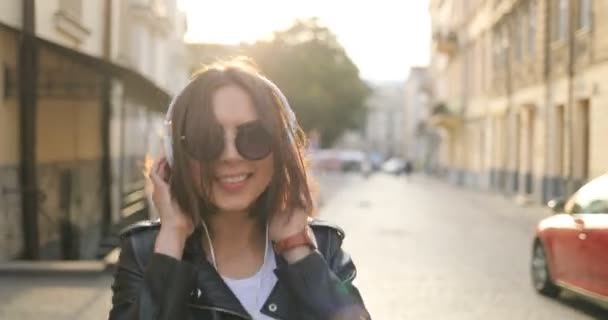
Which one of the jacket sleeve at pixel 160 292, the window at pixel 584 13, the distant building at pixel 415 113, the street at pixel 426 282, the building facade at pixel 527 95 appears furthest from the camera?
the distant building at pixel 415 113

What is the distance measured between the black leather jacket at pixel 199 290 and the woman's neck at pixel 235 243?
0.05 metres

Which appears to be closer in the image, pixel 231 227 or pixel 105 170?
pixel 231 227

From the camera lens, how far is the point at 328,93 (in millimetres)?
69500

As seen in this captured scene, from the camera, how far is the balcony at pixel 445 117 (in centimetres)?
4994

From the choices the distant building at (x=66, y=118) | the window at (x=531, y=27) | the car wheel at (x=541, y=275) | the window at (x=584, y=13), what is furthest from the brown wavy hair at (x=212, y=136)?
the window at (x=531, y=27)

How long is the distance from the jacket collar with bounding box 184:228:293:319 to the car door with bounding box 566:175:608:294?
6.50 metres

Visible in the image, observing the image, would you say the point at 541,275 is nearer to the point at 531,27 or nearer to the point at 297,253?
the point at 297,253

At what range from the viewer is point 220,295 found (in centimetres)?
193

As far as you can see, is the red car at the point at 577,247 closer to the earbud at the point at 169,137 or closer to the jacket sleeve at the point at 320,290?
the jacket sleeve at the point at 320,290

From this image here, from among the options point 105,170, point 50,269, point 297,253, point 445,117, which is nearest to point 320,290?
point 297,253

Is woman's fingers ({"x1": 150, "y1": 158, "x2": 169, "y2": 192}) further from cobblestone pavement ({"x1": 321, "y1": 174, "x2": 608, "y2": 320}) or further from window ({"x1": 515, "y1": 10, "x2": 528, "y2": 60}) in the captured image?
window ({"x1": 515, "y1": 10, "x2": 528, "y2": 60})

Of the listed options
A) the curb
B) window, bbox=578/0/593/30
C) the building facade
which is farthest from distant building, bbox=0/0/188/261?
the building facade

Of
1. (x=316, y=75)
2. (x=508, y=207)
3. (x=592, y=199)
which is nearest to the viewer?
(x=592, y=199)

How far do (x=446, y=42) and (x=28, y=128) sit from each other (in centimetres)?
4176
